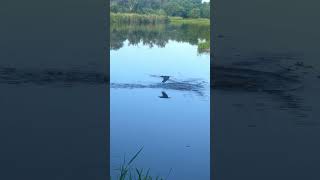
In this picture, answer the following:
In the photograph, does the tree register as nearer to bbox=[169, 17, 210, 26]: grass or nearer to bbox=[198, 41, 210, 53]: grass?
bbox=[169, 17, 210, 26]: grass

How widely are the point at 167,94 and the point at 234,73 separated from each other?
79cm

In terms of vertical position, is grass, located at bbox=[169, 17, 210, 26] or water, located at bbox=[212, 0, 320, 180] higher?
grass, located at bbox=[169, 17, 210, 26]

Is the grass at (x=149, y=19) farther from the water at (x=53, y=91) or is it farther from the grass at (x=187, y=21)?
the water at (x=53, y=91)

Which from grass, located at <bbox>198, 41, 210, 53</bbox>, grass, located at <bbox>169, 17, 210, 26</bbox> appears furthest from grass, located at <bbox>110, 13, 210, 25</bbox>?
grass, located at <bbox>198, 41, 210, 53</bbox>

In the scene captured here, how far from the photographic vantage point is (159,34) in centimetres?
438

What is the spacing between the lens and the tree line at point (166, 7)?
4.27 m

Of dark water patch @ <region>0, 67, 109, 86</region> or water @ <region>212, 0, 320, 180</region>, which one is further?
dark water patch @ <region>0, 67, 109, 86</region>

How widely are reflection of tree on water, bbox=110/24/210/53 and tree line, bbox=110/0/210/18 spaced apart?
0.36 ft

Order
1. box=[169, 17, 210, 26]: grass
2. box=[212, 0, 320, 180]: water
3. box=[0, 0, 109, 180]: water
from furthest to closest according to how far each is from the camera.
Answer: box=[169, 17, 210, 26]: grass < box=[0, 0, 109, 180]: water < box=[212, 0, 320, 180]: water

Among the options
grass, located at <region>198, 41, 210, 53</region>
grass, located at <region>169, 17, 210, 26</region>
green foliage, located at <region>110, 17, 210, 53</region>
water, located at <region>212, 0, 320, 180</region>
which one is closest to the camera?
water, located at <region>212, 0, 320, 180</region>

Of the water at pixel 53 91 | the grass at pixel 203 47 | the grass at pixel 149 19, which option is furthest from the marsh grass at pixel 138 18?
the water at pixel 53 91

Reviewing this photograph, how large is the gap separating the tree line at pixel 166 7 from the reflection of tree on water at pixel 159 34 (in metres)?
0.11

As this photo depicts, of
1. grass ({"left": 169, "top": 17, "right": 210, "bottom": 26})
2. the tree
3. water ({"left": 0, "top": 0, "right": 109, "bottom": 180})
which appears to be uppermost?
the tree

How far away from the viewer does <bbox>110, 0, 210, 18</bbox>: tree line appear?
168 inches
